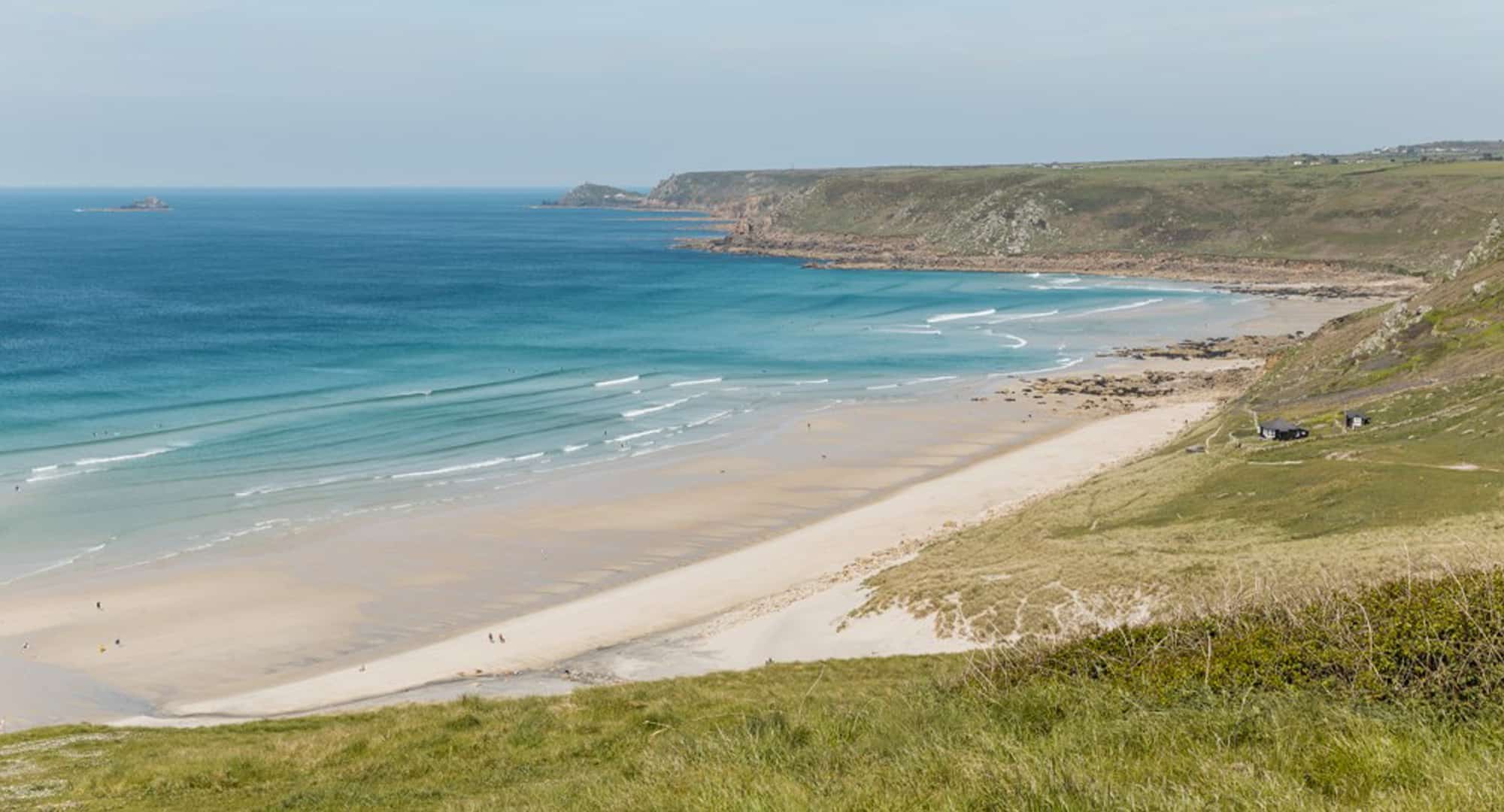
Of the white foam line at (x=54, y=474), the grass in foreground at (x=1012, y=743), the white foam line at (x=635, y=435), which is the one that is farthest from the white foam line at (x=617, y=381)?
the grass in foreground at (x=1012, y=743)

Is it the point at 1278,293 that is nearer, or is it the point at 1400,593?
the point at 1400,593

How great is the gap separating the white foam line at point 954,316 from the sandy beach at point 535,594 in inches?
2180

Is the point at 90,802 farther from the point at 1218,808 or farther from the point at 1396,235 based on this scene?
the point at 1396,235

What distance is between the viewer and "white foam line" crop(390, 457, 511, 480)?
5269 centimetres

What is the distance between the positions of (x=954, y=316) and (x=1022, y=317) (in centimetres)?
693

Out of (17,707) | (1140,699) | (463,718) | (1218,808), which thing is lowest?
(17,707)

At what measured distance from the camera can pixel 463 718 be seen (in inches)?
754

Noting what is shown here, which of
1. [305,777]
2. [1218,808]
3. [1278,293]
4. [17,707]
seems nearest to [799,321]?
[1278,293]

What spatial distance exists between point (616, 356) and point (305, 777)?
73596 mm

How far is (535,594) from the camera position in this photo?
3825 cm

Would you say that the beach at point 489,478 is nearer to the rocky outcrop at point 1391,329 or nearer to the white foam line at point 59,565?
the white foam line at point 59,565

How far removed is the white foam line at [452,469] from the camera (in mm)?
52688

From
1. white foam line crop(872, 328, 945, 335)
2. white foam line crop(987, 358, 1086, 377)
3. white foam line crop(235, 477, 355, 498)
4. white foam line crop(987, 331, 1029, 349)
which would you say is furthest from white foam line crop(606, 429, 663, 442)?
white foam line crop(872, 328, 945, 335)

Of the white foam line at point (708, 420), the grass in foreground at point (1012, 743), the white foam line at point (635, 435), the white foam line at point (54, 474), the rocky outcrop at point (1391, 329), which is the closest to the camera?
the grass in foreground at point (1012, 743)
